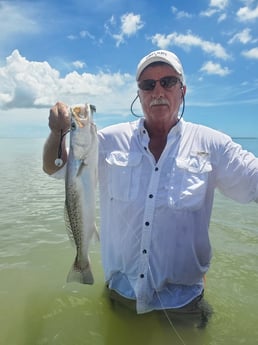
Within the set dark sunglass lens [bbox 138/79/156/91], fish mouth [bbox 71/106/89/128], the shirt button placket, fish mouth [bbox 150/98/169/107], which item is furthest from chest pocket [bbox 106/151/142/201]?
fish mouth [bbox 71/106/89/128]

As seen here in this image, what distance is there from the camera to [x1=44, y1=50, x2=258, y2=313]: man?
14.4 feet

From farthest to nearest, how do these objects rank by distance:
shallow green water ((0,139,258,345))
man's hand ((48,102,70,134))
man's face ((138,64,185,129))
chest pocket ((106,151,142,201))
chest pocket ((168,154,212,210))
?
shallow green water ((0,139,258,345)) < man's face ((138,64,185,129)) < chest pocket ((106,151,142,201)) < chest pocket ((168,154,212,210)) < man's hand ((48,102,70,134))

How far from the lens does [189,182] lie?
4.44 meters

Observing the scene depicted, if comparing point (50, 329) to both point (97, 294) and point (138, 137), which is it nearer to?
point (97, 294)

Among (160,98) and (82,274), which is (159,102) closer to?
(160,98)

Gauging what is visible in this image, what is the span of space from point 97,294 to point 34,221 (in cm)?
570

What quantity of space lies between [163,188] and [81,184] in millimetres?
1044

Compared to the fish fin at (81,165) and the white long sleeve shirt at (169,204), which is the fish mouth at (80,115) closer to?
the fish fin at (81,165)

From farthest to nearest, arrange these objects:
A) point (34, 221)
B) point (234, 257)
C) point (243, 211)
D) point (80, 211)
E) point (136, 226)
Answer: point (243, 211)
point (34, 221)
point (234, 257)
point (136, 226)
point (80, 211)

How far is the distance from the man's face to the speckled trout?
3.90 ft

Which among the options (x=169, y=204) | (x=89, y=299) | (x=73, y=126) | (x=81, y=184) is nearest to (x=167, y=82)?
(x=169, y=204)

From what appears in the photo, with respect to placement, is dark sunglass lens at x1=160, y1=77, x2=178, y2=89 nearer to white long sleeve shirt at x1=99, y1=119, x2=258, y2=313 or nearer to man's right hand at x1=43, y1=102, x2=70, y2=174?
white long sleeve shirt at x1=99, y1=119, x2=258, y2=313

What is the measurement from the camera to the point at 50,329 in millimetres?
5379

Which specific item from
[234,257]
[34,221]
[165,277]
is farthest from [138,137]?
[34,221]
